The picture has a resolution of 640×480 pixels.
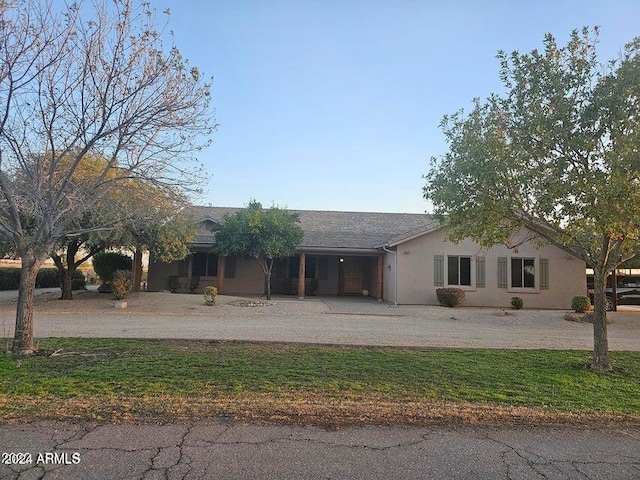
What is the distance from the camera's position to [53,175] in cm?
759

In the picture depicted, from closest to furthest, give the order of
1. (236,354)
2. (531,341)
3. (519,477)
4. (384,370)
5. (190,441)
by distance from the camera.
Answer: (519,477) → (190,441) → (384,370) → (236,354) → (531,341)

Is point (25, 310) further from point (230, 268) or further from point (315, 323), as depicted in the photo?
point (230, 268)

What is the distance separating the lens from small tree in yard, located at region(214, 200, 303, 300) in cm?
1936

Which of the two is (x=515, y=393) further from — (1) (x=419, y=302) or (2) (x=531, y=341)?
(1) (x=419, y=302)

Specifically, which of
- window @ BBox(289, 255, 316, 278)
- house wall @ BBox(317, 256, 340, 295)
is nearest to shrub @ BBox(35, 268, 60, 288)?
window @ BBox(289, 255, 316, 278)

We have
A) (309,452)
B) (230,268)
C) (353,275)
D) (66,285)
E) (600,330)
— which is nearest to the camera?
(309,452)

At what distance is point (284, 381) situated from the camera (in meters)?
6.41

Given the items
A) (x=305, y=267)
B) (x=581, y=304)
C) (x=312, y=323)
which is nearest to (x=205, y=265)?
(x=305, y=267)

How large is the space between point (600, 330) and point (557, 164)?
3.03 meters

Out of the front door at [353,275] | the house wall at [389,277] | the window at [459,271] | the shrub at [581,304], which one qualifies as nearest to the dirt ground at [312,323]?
the shrub at [581,304]

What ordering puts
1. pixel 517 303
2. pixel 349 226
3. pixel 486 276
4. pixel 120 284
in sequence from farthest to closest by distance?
pixel 349 226 < pixel 486 276 < pixel 517 303 < pixel 120 284

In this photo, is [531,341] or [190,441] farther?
[531,341]

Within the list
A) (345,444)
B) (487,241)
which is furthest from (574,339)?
(345,444)

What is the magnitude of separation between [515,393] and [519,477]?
105 inches
